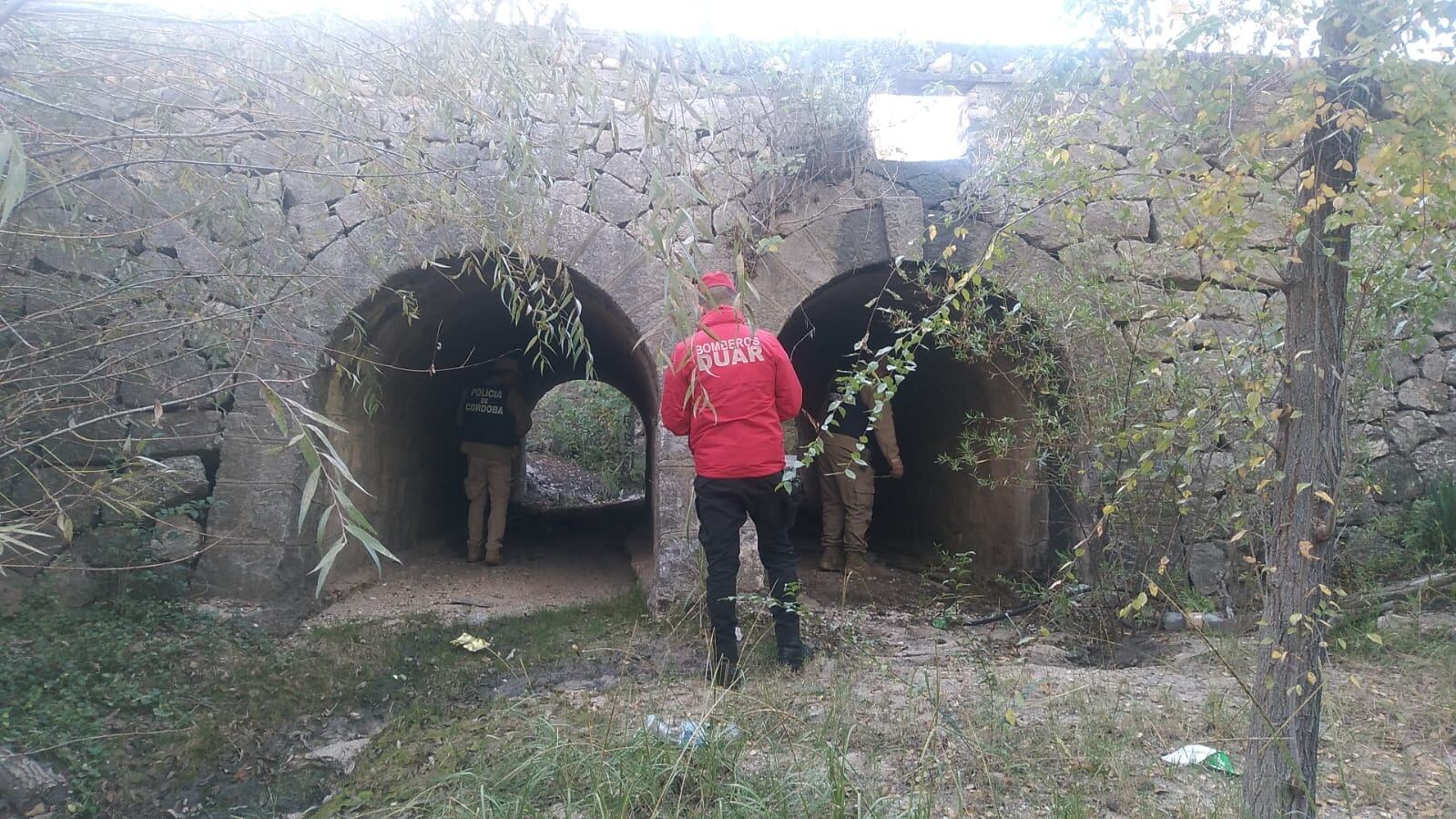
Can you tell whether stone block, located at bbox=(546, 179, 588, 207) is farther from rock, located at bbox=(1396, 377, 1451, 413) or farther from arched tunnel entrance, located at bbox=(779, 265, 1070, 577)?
rock, located at bbox=(1396, 377, 1451, 413)

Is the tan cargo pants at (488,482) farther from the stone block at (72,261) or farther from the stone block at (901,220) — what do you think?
the stone block at (901,220)

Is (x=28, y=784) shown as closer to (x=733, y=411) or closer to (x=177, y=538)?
(x=177, y=538)

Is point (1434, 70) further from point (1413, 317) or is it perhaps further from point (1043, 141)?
point (1043, 141)

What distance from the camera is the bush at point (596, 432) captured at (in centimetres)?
1362

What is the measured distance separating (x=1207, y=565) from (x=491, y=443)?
4.81m

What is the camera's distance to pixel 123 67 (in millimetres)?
2602

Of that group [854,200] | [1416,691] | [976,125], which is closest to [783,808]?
[1416,691]

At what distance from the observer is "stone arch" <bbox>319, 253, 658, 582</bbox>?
490cm

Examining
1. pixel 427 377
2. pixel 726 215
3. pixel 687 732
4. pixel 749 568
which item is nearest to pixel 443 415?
pixel 427 377

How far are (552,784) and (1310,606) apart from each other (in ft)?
6.14

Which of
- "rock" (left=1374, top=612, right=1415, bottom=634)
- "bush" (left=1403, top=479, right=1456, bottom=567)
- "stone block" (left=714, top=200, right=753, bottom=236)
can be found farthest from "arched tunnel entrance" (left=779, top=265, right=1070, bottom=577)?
"bush" (left=1403, top=479, right=1456, bottom=567)

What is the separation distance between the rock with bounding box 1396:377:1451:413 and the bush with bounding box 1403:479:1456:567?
54cm

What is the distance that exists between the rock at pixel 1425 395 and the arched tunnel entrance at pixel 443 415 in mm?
4397

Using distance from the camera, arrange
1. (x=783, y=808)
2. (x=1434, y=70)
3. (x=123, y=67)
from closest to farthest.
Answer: (x=1434, y=70)
(x=783, y=808)
(x=123, y=67)
